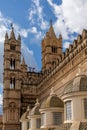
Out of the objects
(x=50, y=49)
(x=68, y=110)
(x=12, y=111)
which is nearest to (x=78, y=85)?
(x=68, y=110)

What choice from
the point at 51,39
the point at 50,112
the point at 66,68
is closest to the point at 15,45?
the point at 51,39

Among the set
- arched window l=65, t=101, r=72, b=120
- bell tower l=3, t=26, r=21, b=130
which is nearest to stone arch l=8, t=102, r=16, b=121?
bell tower l=3, t=26, r=21, b=130

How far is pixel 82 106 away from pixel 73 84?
2.10 metres

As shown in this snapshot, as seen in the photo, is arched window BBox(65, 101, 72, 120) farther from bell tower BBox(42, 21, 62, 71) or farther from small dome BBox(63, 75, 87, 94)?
bell tower BBox(42, 21, 62, 71)

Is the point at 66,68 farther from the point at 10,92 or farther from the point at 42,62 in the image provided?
the point at 42,62

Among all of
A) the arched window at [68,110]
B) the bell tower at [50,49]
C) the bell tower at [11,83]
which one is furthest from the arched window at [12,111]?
the arched window at [68,110]

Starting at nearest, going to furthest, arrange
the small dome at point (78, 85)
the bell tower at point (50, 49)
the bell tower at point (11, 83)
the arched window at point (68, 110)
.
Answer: the small dome at point (78, 85) < the arched window at point (68, 110) < the bell tower at point (11, 83) < the bell tower at point (50, 49)

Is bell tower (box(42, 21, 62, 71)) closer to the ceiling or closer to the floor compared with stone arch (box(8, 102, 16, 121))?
closer to the ceiling

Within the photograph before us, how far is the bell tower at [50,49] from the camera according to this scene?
2820 inches

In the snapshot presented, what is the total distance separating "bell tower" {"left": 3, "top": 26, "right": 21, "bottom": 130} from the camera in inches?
2502

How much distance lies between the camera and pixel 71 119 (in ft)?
79.5

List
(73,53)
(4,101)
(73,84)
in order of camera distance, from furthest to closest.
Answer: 1. (4,101)
2. (73,53)
3. (73,84)

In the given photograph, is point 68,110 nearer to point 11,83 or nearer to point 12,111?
point 12,111

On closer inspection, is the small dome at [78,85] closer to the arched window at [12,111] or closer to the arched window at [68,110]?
the arched window at [68,110]
